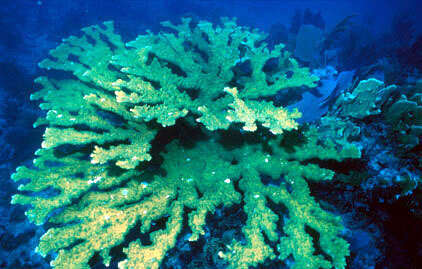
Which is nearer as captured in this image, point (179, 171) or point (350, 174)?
point (350, 174)

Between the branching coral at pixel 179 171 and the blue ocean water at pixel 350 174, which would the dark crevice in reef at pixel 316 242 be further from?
the blue ocean water at pixel 350 174

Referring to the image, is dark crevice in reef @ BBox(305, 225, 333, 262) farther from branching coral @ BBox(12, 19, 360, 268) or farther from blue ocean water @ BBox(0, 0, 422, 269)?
blue ocean water @ BBox(0, 0, 422, 269)

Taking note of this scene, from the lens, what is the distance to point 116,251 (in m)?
2.20

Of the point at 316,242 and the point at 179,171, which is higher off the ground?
the point at 179,171

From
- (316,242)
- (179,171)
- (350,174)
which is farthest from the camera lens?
(179,171)

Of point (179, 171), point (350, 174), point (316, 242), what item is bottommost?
point (316, 242)

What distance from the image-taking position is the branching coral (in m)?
1.97

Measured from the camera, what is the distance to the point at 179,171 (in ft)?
8.19

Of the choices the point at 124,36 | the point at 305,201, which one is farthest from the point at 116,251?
the point at 124,36

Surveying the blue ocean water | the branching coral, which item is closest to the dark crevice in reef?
the branching coral

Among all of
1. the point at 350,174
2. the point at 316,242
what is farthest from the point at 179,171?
the point at 350,174

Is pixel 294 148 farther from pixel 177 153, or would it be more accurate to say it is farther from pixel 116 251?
pixel 116 251

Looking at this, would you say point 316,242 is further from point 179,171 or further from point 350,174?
point 179,171

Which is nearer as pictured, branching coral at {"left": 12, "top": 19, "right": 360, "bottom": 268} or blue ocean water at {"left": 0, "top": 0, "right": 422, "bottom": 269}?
branching coral at {"left": 12, "top": 19, "right": 360, "bottom": 268}
